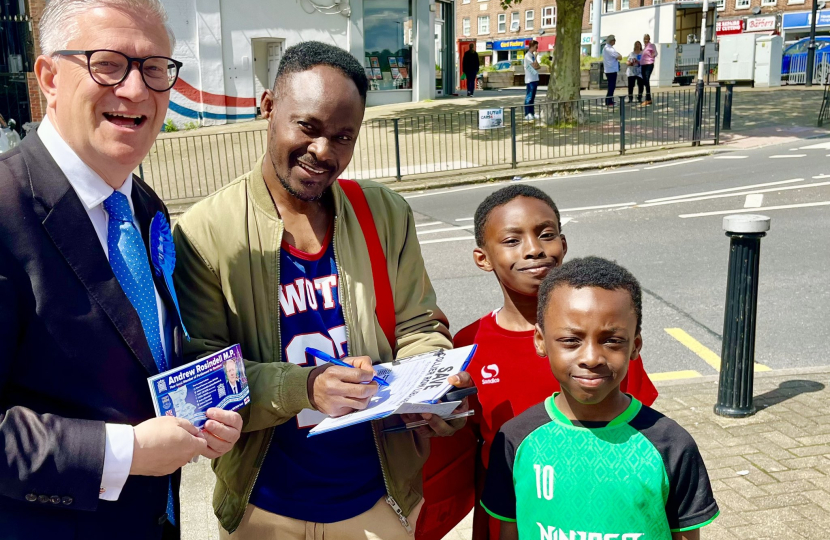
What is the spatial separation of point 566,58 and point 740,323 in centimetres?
1541

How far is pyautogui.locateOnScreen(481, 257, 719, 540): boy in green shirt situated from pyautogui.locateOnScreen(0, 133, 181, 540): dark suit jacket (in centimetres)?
111

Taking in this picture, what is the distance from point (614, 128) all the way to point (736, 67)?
1706 centimetres

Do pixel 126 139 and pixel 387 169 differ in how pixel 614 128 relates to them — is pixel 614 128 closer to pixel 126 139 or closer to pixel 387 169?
pixel 387 169

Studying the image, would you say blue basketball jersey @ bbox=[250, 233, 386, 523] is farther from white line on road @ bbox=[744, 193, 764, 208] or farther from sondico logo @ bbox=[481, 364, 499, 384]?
white line on road @ bbox=[744, 193, 764, 208]

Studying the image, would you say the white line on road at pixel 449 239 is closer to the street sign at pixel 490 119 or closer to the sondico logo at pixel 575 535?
the street sign at pixel 490 119

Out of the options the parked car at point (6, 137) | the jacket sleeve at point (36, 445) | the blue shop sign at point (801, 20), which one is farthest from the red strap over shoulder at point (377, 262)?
the blue shop sign at point (801, 20)

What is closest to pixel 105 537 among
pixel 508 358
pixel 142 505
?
pixel 142 505

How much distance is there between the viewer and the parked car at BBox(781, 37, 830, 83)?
33.1 metres

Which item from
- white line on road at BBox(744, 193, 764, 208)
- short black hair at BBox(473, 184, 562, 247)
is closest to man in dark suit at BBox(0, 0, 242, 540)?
short black hair at BBox(473, 184, 562, 247)

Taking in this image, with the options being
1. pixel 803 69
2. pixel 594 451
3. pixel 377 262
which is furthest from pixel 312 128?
pixel 803 69

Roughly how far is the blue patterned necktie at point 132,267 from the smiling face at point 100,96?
0.10 metres

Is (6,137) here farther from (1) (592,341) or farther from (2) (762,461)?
(1) (592,341)

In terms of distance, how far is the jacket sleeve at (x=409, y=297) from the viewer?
246 centimetres

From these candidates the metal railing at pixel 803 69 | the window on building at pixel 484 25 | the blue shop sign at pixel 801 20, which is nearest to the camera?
the metal railing at pixel 803 69
